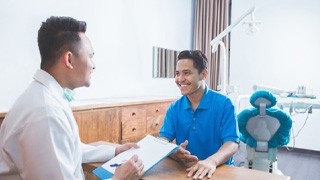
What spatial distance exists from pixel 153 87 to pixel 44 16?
1756 mm

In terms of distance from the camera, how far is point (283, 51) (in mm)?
4168

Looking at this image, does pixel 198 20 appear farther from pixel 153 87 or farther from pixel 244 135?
pixel 244 135

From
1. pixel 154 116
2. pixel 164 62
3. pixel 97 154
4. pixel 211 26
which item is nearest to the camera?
pixel 97 154

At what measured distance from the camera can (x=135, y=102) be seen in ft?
8.34

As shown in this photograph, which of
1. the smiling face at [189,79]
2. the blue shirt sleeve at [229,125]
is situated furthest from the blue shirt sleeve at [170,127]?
the blue shirt sleeve at [229,125]

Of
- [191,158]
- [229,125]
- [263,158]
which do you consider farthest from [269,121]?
[191,158]

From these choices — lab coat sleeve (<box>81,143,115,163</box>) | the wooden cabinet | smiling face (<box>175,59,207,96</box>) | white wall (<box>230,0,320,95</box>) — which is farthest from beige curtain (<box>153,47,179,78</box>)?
lab coat sleeve (<box>81,143,115,163</box>)

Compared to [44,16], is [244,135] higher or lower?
lower

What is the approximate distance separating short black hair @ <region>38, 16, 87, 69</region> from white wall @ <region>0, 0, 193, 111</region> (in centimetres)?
105

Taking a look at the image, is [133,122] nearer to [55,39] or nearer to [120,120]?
[120,120]

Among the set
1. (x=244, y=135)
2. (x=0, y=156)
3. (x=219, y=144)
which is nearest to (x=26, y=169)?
(x=0, y=156)

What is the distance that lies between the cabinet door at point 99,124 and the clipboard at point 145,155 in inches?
35.3

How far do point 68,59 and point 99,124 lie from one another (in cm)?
131

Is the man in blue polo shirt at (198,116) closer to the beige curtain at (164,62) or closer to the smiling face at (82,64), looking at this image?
the smiling face at (82,64)
